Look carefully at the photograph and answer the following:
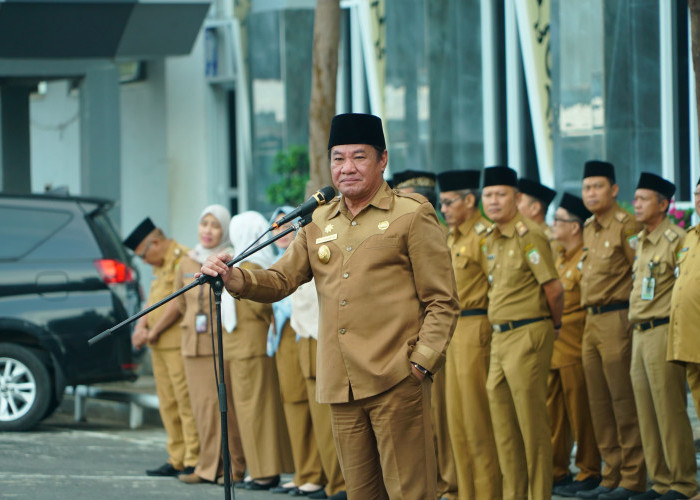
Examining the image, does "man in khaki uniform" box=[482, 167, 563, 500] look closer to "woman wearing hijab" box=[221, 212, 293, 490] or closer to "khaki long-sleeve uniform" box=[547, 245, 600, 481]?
"khaki long-sleeve uniform" box=[547, 245, 600, 481]

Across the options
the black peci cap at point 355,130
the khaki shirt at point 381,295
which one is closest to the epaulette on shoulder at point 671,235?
the khaki shirt at point 381,295

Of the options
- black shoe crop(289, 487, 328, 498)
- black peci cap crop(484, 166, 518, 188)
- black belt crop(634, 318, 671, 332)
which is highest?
black peci cap crop(484, 166, 518, 188)

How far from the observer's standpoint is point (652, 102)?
1283 cm

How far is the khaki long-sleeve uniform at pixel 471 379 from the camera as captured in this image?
27.7ft

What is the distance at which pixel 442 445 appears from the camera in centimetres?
890

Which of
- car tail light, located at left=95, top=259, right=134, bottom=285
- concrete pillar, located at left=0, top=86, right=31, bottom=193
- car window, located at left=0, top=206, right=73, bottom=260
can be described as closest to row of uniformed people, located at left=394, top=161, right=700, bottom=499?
car tail light, located at left=95, top=259, right=134, bottom=285

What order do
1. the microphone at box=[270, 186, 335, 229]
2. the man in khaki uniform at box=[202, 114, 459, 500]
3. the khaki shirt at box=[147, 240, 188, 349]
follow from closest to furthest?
the microphone at box=[270, 186, 335, 229] < the man in khaki uniform at box=[202, 114, 459, 500] < the khaki shirt at box=[147, 240, 188, 349]

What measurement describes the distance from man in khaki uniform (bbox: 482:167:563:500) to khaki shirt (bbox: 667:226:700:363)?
0.72 metres

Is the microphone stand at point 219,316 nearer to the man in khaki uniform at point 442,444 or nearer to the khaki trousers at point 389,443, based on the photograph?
the khaki trousers at point 389,443

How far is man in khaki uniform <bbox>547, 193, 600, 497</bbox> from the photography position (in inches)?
372

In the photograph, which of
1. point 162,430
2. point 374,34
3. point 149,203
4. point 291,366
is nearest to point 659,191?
point 291,366

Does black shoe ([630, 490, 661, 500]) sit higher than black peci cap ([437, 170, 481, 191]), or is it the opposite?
black peci cap ([437, 170, 481, 191])

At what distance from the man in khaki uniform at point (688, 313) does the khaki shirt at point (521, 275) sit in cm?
77

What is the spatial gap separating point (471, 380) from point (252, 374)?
1.86 meters
